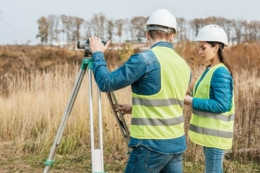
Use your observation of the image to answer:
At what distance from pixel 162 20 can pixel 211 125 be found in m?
1.01

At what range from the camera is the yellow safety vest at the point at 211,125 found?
2.80 metres

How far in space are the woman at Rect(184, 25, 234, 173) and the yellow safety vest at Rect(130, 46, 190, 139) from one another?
2.12 ft

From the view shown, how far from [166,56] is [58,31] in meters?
33.9

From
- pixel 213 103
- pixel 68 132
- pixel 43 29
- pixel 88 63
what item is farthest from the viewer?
pixel 43 29

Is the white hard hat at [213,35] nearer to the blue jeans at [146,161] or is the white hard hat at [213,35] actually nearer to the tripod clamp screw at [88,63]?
the tripod clamp screw at [88,63]

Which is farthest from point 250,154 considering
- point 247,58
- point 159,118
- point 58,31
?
point 58,31

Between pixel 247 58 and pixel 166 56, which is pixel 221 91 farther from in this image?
pixel 247 58

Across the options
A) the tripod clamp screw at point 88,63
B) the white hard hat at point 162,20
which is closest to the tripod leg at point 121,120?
the tripod clamp screw at point 88,63

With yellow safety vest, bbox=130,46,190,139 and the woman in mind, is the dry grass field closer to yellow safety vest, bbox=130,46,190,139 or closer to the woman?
the woman

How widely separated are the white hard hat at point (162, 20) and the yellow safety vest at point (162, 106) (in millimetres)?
125

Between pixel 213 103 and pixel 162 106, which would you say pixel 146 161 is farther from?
pixel 213 103

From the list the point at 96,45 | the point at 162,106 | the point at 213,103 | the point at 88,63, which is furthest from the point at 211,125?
the point at 96,45

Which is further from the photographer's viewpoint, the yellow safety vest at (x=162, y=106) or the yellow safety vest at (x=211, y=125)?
the yellow safety vest at (x=211, y=125)

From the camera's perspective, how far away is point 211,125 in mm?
2828
